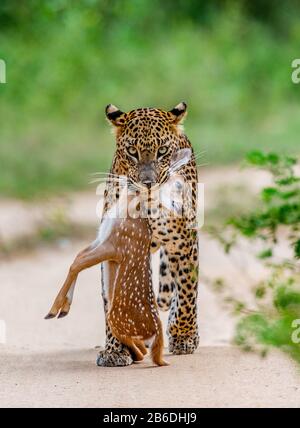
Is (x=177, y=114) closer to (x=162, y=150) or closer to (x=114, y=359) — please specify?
(x=162, y=150)

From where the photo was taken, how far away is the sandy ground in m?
6.17

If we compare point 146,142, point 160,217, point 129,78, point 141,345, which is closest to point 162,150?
point 146,142

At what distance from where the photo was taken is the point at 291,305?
5625mm

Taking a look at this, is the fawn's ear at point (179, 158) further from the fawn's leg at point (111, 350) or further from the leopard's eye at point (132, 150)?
the fawn's leg at point (111, 350)

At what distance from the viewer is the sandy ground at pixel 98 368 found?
20.2 feet

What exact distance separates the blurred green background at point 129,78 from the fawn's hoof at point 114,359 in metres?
8.45

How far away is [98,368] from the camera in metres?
7.09

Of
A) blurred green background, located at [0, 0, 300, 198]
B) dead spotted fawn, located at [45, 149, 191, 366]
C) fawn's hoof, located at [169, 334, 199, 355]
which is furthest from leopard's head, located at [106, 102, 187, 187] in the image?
blurred green background, located at [0, 0, 300, 198]

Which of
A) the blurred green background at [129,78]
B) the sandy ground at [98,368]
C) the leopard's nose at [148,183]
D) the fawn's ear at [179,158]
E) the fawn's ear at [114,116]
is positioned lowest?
the sandy ground at [98,368]

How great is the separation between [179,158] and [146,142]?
9.5 inches

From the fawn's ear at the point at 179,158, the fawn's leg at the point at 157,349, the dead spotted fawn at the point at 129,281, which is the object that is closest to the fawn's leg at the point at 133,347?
the dead spotted fawn at the point at 129,281

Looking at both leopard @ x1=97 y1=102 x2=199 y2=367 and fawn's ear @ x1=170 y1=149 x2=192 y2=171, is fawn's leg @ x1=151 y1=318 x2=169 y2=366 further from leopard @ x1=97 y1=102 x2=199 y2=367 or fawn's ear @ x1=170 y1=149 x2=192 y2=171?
fawn's ear @ x1=170 y1=149 x2=192 y2=171

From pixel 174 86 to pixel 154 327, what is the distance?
38.1 feet
